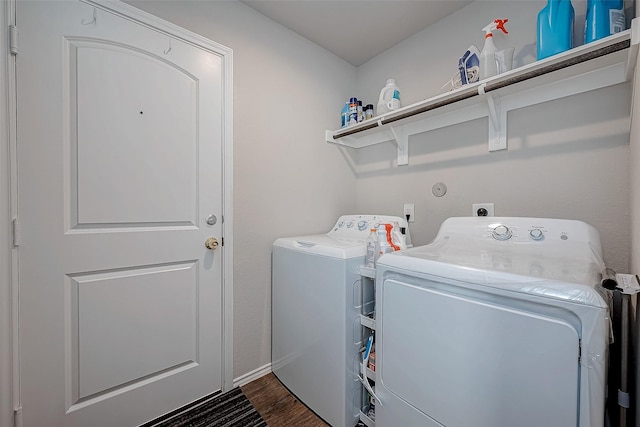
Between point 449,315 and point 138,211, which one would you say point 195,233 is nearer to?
point 138,211

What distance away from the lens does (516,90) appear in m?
1.37

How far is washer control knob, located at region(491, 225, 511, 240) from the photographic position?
46.9 inches

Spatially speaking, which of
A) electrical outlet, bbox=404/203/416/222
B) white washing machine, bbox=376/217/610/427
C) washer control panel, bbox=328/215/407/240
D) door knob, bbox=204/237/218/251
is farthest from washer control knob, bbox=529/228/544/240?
door knob, bbox=204/237/218/251

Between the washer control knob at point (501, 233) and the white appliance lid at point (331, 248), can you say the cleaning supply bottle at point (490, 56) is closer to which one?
the washer control knob at point (501, 233)

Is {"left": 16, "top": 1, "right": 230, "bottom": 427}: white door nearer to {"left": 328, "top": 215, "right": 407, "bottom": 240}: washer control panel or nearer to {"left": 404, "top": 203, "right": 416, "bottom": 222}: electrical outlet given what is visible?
{"left": 328, "top": 215, "right": 407, "bottom": 240}: washer control panel

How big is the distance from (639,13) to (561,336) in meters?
1.14

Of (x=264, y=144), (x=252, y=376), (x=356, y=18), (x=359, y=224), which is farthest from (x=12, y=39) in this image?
(x=252, y=376)

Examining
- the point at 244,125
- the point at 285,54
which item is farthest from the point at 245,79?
the point at 285,54

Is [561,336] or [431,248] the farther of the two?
[431,248]

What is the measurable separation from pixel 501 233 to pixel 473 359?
2.13ft

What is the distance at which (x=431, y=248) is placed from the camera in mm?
1223

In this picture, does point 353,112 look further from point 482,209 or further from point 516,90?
point 482,209

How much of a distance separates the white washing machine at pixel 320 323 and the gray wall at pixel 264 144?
0.49 ft

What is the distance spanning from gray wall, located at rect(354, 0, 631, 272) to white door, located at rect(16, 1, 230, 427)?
1.38 m
